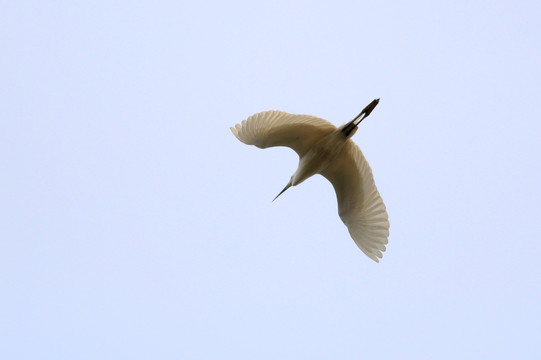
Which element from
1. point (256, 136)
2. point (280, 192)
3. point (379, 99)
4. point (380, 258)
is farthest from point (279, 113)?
point (380, 258)

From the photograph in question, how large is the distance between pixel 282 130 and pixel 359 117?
3.74ft

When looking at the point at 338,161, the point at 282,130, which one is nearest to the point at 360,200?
the point at 338,161

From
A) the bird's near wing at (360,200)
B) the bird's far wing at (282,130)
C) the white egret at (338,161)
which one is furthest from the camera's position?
the bird's near wing at (360,200)

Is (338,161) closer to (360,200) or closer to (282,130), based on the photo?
(360,200)

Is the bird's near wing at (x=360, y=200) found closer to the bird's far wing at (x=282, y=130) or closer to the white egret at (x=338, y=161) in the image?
the white egret at (x=338, y=161)

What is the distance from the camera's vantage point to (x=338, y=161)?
10562 mm

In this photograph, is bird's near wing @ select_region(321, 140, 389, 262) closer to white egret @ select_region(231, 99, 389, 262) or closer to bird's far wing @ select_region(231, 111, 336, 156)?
white egret @ select_region(231, 99, 389, 262)

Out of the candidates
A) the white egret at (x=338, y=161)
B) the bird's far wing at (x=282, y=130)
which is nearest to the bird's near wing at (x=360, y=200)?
the white egret at (x=338, y=161)

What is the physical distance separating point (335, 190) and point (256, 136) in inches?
76.4

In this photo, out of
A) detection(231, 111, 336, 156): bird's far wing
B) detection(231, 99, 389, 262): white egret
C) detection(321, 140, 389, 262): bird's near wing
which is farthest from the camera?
detection(321, 140, 389, 262): bird's near wing

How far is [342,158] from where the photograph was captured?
10.5 m

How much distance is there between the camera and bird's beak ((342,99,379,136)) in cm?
973

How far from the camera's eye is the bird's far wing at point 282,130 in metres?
9.48

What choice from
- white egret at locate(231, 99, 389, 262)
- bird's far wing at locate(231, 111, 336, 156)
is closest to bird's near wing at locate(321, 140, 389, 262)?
white egret at locate(231, 99, 389, 262)
